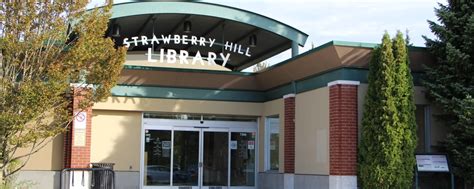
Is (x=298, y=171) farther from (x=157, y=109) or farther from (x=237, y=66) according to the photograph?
(x=237, y=66)

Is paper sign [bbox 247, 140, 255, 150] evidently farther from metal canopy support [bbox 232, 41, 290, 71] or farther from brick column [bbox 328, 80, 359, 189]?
brick column [bbox 328, 80, 359, 189]

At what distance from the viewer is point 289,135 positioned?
17.0 metres

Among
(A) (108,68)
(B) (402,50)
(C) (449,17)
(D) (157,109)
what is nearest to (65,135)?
(D) (157,109)

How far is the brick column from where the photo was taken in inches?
552

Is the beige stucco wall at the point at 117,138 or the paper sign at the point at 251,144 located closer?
the beige stucco wall at the point at 117,138

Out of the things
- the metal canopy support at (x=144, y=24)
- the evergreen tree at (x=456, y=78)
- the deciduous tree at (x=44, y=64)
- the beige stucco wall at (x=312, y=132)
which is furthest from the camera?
the metal canopy support at (x=144, y=24)

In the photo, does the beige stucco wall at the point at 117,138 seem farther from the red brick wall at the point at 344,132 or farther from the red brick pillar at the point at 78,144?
the red brick wall at the point at 344,132

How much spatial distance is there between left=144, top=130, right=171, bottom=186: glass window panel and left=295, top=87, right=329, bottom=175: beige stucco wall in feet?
13.9

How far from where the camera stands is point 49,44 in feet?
36.4

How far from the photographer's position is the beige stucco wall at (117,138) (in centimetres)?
1770

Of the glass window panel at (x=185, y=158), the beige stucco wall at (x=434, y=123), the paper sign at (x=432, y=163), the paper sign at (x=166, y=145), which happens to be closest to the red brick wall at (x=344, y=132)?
the paper sign at (x=432, y=163)

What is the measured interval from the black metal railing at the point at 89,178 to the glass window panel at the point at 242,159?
15.4ft

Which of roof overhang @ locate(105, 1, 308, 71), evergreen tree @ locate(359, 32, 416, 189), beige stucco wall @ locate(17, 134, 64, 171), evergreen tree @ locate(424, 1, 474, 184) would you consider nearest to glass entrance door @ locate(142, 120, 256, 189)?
beige stucco wall @ locate(17, 134, 64, 171)

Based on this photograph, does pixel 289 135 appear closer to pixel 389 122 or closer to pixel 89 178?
pixel 389 122
